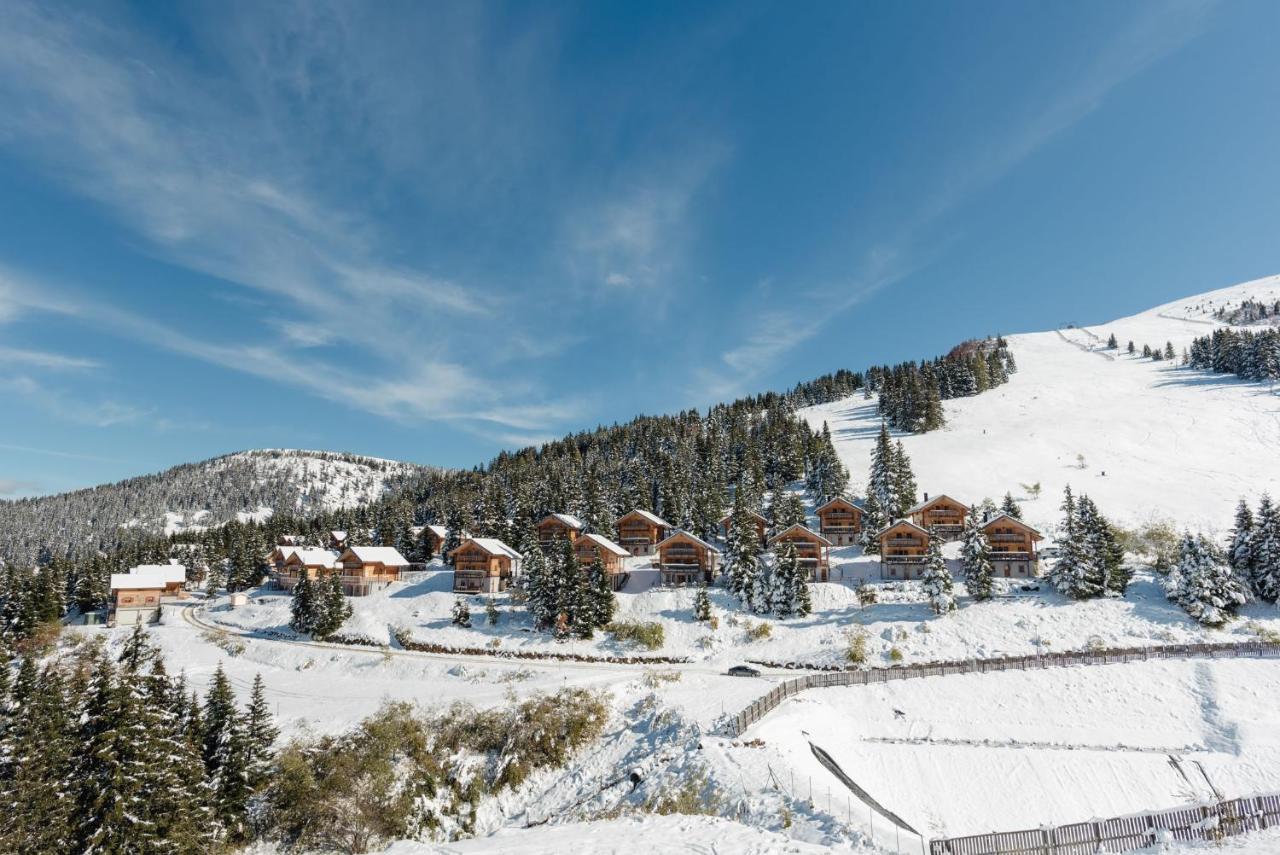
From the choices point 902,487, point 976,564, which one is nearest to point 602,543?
point 976,564

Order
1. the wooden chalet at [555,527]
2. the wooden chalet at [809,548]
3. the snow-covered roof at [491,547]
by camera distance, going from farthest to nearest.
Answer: the wooden chalet at [555,527] → the snow-covered roof at [491,547] → the wooden chalet at [809,548]

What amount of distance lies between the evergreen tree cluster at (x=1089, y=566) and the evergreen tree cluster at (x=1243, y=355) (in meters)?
105

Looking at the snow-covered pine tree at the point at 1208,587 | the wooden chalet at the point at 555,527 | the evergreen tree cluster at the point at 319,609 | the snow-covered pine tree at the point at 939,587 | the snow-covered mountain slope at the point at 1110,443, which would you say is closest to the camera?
the snow-covered pine tree at the point at 1208,587

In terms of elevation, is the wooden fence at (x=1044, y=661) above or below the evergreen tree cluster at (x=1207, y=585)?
below

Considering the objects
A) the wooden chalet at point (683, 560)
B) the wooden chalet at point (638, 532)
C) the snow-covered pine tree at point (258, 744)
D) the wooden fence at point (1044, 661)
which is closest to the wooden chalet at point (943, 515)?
the wooden chalet at point (683, 560)

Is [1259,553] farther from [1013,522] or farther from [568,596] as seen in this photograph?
[568,596]

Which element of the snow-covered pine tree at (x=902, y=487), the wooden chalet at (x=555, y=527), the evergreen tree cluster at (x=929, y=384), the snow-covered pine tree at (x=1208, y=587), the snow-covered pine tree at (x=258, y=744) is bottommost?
the snow-covered pine tree at (x=258, y=744)

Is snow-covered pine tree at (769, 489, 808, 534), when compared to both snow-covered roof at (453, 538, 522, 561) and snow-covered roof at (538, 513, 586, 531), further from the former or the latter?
snow-covered roof at (453, 538, 522, 561)

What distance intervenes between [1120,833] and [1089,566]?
42.4 meters

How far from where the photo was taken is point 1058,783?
30.5 meters

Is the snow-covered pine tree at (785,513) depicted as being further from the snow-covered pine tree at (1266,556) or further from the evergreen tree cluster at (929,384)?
the evergreen tree cluster at (929,384)

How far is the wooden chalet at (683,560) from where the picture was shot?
2849 inches

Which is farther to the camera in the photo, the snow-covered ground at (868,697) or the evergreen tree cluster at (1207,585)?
the evergreen tree cluster at (1207,585)

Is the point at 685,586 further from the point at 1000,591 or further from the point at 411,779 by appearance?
the point at 411,779
